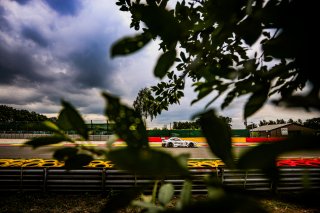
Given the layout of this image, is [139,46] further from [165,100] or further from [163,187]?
[165,100]

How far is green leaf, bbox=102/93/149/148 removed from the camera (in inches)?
17.5

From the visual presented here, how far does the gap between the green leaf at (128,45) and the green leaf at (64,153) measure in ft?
0.73

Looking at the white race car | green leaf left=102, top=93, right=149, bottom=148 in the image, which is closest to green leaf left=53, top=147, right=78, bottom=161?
green leaf left=102, top=93, right=149, bottom=148

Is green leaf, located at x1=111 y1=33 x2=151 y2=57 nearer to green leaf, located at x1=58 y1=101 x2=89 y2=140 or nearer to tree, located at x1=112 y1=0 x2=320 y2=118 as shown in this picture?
tree, located at x1=112 y1=0 x2=320 y2=118

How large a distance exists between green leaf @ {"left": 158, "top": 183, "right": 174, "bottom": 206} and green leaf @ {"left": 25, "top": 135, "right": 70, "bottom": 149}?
Answer: 0.92ft

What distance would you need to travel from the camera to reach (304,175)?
1.49 feet

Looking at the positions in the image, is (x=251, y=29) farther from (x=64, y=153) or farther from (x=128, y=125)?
(x=64, y=153)

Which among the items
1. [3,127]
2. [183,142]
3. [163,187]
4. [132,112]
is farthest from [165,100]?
[3,127]

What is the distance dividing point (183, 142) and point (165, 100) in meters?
23.5

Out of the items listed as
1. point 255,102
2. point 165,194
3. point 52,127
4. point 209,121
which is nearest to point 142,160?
point 209,121

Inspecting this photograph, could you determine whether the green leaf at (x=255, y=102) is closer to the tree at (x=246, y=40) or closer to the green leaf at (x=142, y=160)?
the tree at (x=246, y=40)

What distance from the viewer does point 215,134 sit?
0.39 metres

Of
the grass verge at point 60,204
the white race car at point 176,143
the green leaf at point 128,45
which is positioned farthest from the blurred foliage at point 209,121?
the white race car at point 176,143

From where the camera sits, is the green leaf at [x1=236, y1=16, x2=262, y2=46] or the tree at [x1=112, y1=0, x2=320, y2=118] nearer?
the tree at [x1=112, y1=0, x2=320, y2=118]
